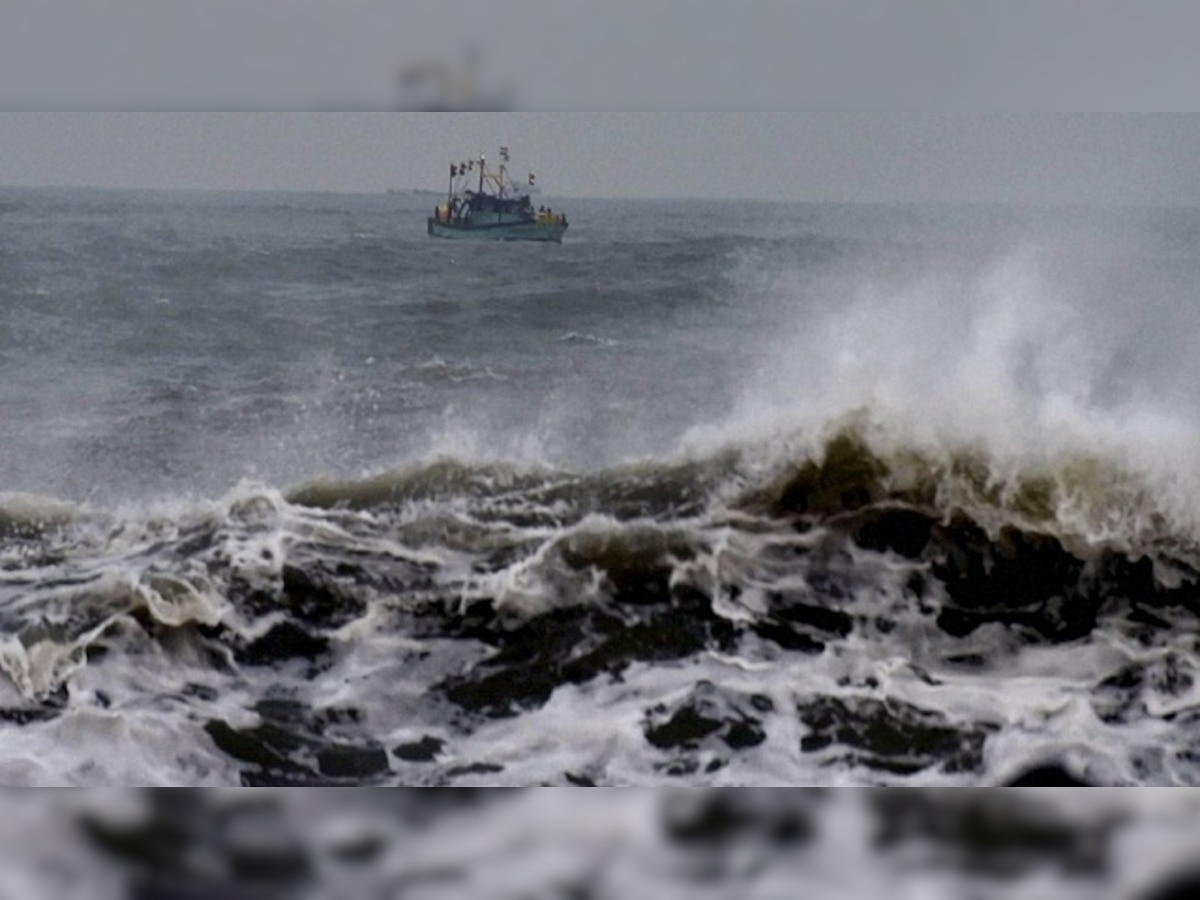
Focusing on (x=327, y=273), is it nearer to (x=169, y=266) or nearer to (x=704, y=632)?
(x=169, y=266)

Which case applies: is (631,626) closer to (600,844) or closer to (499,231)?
(600,844)

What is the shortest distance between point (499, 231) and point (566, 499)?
17.4 inches

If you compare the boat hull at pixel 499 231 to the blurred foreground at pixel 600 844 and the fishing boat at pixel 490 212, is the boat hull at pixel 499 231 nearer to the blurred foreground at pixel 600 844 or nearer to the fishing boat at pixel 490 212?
the fishing boat at pixel 490 212

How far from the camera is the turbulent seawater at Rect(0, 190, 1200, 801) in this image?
2.78 meters

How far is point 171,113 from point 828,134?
1.03 meters

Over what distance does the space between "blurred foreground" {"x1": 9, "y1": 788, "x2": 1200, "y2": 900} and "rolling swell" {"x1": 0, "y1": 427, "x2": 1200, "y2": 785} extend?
0.06 meters

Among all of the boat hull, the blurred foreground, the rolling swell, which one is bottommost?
the blurred foreground

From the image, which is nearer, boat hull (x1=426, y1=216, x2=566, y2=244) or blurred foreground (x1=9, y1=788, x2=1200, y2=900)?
blurred foreground (x1=9, y1=788, x2=1200, y2=900)

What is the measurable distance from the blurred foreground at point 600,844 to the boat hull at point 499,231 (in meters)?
0.89

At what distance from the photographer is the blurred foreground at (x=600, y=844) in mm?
2703

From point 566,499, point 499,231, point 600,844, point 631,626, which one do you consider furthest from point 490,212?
point 600,844

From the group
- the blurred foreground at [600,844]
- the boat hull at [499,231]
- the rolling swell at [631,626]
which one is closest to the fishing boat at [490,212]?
the boat hull at [499,231]

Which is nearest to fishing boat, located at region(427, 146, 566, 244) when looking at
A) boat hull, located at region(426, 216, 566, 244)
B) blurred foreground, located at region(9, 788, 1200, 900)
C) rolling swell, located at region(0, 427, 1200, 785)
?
boat hull, located at region(426, 216, 566, 244)

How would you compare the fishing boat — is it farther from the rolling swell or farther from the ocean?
the rolling swell
